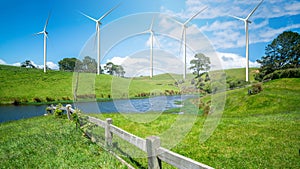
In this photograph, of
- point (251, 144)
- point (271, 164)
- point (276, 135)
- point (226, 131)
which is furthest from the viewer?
point (226, 131)

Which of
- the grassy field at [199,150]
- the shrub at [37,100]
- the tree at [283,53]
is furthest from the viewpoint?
the tree at [283,53]

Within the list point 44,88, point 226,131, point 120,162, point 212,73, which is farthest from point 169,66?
point 44,88

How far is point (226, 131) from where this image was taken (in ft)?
36.6

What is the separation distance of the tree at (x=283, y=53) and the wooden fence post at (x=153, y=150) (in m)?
58.3

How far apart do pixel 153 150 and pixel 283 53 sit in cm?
6705

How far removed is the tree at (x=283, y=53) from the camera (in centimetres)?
5584

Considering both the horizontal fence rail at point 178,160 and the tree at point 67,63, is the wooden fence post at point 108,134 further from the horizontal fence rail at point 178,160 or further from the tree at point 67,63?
the tree at point 67,63

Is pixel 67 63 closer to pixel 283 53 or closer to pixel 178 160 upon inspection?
pixel 283 53

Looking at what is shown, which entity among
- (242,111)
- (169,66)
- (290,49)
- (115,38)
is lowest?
(242,111)

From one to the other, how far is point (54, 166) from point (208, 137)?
7186 millimetres

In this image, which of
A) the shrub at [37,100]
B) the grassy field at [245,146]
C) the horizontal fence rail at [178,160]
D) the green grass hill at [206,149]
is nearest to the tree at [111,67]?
the green grass hill at [206,149]

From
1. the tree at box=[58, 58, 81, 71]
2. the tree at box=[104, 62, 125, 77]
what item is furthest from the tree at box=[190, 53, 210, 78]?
the tree at box=[58, 58, 81, 71]

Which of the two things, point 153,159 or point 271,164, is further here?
point 271,164

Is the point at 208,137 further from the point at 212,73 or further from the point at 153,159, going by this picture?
the point at 212,73
